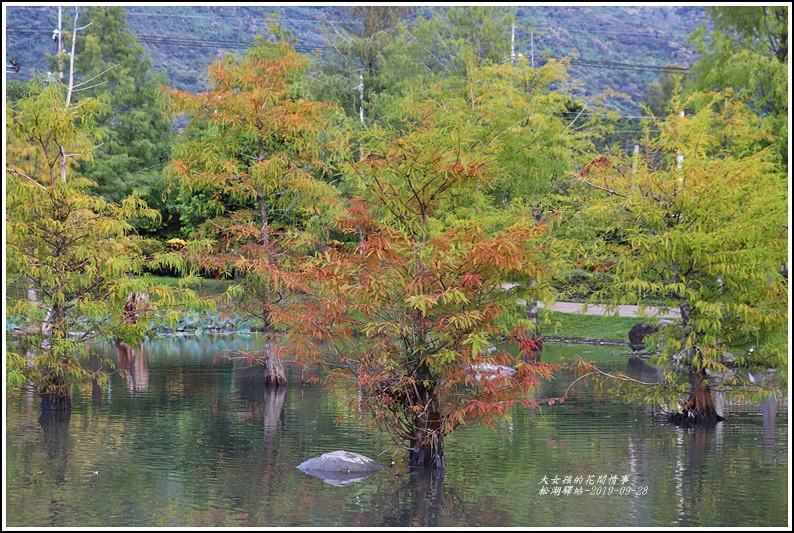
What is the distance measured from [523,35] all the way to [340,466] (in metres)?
95.6

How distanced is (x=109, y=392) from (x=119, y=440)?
18.4 feet

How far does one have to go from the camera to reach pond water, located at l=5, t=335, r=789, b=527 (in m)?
10.7

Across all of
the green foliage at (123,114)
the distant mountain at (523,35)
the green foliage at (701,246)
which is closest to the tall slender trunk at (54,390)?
the green foliage at (701,246)

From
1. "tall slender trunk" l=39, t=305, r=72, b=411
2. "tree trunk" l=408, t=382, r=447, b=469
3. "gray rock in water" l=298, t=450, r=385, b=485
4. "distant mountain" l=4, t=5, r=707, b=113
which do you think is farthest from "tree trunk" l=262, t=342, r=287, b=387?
"distant mountain" l=4, t=5, r=707, b=113

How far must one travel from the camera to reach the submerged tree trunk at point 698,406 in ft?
55.4

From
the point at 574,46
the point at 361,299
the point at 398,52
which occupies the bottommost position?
the point at 361,299

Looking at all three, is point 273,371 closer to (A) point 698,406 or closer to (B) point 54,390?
(B) point 54,390

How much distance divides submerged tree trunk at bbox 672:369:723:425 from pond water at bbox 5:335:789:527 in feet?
1.08

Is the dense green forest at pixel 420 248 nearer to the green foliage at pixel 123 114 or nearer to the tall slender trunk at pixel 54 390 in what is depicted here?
the tall slender trunk at pixel 54 390

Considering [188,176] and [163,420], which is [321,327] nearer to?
[163,420]

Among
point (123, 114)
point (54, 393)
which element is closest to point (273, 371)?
point (54, 393)

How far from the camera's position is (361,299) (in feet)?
41.8

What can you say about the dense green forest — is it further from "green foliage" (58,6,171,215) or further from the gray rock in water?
"green foliage" (58,6,171,215)

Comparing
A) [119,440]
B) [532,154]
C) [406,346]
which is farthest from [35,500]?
[532,154]
